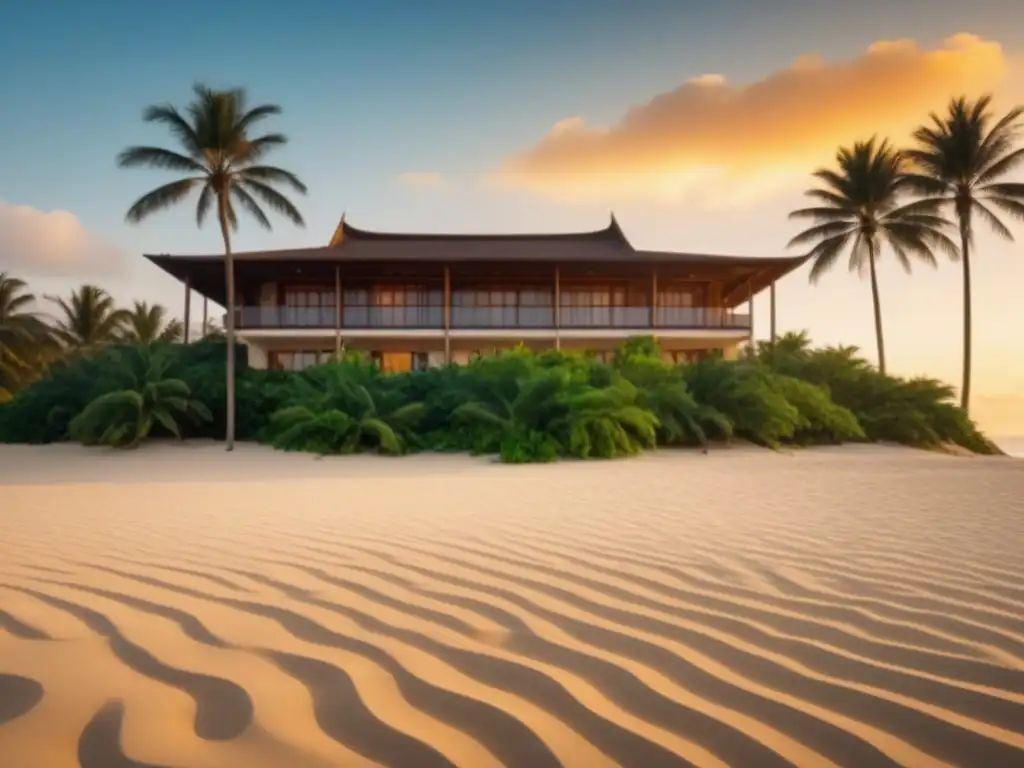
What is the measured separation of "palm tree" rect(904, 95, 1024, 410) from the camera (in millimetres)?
24453

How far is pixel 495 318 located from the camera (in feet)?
87.8

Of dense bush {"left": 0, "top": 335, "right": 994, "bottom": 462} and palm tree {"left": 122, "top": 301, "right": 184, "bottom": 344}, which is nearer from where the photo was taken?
dense bush {"left": 0, "top": 335, "right": 994, "bottom": 462}

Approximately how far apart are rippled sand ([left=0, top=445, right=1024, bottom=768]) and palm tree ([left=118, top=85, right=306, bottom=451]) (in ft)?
50.5

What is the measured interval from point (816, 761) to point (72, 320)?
135 feet

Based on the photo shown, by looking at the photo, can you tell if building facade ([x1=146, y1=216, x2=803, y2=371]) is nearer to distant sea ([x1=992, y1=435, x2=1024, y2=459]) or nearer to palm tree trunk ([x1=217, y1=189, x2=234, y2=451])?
palm tree trunk ([x1=217, y1=189, x2=234, y2=451])

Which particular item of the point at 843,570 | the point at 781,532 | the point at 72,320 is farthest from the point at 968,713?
the point at 72,320

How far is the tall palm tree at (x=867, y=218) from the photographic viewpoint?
2702cm

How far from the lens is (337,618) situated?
2.77 meters

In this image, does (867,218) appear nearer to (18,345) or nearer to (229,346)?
(229,346)

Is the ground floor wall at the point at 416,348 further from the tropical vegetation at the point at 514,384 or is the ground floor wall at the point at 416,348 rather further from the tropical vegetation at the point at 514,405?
the tropical vegetation at the point at 514,405

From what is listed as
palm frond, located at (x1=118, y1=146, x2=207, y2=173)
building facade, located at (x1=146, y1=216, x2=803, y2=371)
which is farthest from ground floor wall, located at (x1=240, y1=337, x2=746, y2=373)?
palm frond, located at (x1=118, y1=146, x2=207, y2=173)

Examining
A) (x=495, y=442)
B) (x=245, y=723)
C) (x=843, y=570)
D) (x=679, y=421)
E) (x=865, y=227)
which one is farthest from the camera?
(x=865, y=227)

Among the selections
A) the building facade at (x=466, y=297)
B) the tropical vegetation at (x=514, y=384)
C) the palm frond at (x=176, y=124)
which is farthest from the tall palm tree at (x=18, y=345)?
the palm frond at (x=176, y=124)

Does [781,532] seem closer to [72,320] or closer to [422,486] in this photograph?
[422,486]
